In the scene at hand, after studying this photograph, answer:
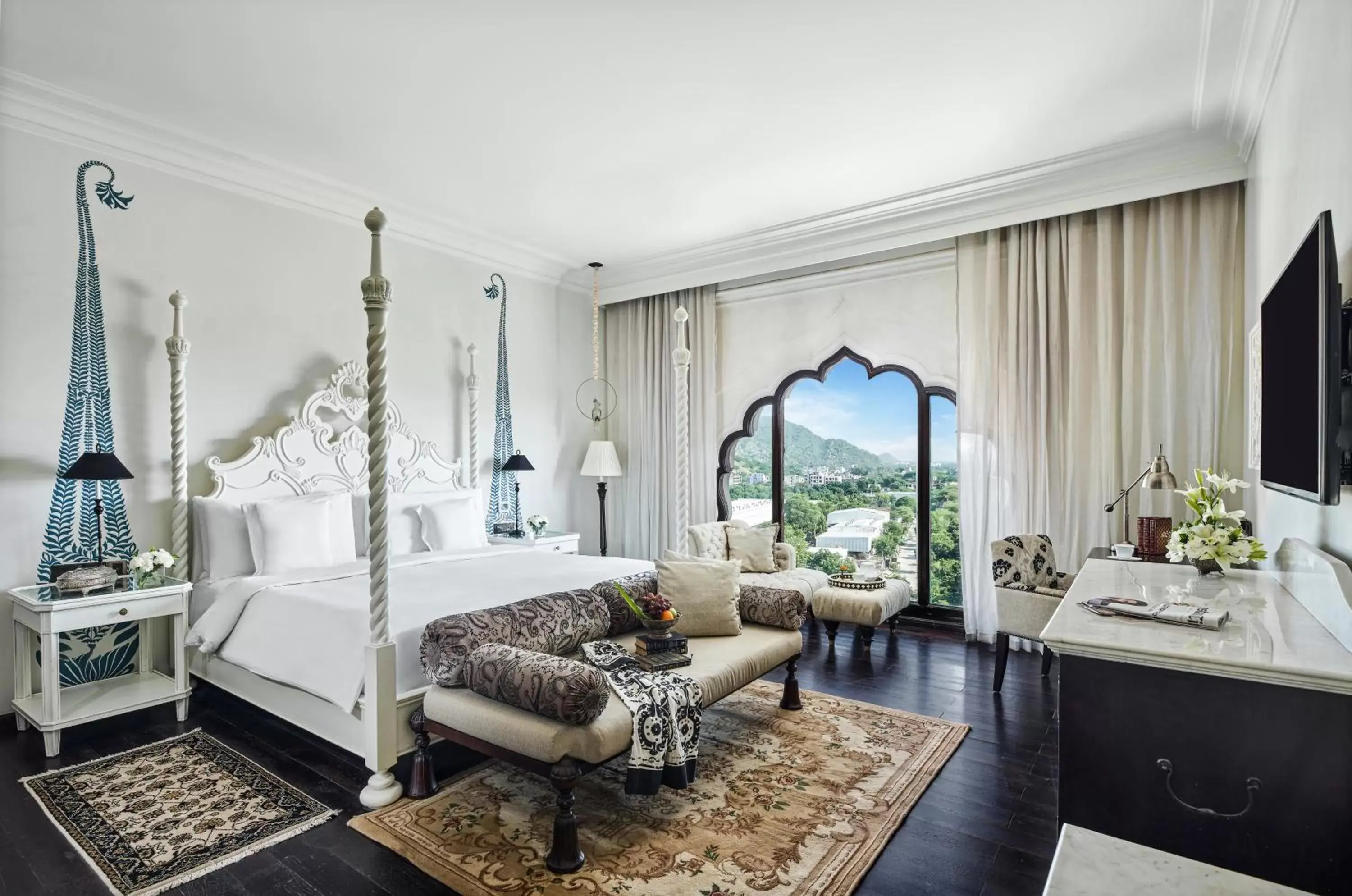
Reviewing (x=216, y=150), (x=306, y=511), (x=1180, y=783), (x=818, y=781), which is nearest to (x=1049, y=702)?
(x=818, y=781)

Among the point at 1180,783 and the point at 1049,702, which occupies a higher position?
the point at 1180,783

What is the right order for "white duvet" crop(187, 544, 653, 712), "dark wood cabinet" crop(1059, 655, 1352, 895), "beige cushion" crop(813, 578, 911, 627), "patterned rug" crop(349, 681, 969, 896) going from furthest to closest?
"beige cushion" crop(813, 578, 911, 627), "white duvet" crop(187, 544, 653, 712), "patterned rug" crop(349, 681, 969, 896), "dark wood cabinet" crop(1059, 655, 1352, 895)

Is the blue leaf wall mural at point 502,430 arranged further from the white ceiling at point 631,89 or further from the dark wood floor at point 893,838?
the dark wood floor at point 893,838

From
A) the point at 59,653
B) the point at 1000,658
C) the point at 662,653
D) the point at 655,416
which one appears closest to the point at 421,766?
the point at 662,653

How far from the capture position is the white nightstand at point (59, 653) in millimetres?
3045

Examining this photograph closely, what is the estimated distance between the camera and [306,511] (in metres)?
4.02

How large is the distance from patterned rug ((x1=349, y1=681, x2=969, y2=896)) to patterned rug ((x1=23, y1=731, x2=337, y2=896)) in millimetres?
360

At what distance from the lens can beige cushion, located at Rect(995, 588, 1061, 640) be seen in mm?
3617

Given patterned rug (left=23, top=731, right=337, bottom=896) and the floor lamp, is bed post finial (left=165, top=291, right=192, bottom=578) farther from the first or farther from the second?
the floor lamp

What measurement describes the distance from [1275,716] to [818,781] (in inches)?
63.8

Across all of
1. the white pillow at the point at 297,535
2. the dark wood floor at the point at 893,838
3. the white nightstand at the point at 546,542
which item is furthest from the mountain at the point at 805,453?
the white pillow at the point at 297,535

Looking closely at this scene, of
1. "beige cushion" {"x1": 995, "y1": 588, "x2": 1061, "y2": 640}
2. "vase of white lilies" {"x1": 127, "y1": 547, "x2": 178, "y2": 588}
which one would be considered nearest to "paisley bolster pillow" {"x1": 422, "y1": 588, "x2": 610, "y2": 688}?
"vase of white lilies" {"x1": 127, "y1": 547, "x2": 178, "y2": 588}

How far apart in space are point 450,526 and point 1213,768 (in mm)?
4294

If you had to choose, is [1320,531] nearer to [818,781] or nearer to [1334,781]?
[1334,781]
